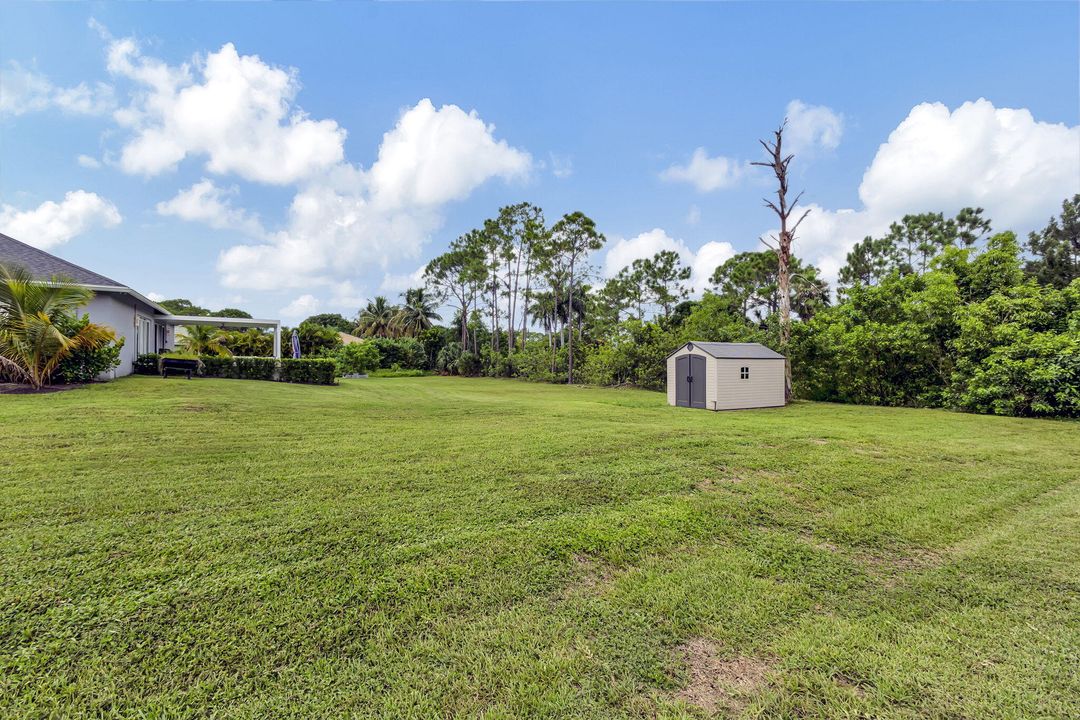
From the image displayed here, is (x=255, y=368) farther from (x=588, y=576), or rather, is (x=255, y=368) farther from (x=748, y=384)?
(x=588, y=576)

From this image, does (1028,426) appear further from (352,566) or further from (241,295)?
(241,295)

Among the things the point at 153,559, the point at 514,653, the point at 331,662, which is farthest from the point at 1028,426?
the point at 153,559

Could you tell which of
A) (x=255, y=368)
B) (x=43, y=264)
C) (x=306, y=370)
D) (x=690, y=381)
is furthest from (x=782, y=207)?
(x=43, y=264)

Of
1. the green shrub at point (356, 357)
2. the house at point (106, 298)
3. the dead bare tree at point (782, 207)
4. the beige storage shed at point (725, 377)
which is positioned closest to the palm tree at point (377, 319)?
the green shrub at point (356, 357)

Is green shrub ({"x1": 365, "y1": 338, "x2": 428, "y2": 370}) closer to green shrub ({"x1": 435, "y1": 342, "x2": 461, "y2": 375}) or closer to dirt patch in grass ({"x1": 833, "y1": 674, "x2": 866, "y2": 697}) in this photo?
green shrub ({"x1": 435, "y1": 342, "x2": 461, "y2": 375})

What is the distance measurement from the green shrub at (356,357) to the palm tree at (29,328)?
Answer: 17.3 m

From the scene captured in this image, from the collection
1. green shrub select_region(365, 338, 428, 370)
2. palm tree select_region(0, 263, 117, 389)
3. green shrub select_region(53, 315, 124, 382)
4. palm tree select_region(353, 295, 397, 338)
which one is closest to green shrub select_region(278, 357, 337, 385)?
green shrub select_region(53, 315, 124, 382)

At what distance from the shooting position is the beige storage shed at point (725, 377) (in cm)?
1184

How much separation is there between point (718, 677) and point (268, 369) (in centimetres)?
1696

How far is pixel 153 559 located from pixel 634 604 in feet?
8.88

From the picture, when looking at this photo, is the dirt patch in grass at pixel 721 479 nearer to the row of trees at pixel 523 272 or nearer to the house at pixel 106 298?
the house at pixel 106 298

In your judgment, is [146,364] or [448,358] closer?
[146,364]

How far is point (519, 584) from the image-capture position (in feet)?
8.20

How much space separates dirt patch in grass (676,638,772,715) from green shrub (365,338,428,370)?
3333 cm
